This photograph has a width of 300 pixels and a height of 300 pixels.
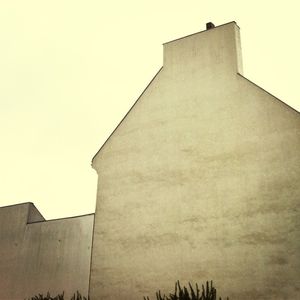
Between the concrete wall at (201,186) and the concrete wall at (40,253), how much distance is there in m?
4.12

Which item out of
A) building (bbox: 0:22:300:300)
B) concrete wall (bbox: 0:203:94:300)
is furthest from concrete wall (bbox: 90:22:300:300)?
concrete wall (bbox: 0:203:94:300)

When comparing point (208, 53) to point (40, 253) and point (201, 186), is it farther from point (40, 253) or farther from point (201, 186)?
point (40, 253)

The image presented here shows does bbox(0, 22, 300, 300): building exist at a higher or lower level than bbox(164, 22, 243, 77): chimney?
lower

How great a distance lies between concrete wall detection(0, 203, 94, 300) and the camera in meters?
19.4

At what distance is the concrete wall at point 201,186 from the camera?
1270 centimetres

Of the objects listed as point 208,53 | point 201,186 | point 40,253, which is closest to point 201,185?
point 201,186

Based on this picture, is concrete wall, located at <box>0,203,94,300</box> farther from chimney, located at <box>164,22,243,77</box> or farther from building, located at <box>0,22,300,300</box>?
chimney, located at <box>164,22,243,77</box>

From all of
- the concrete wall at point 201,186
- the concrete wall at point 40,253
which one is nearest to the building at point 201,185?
the concrete wall at point 201,186

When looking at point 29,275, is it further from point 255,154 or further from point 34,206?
point 255,154

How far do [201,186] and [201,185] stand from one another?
3cm

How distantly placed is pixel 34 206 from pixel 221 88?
39.1 feet

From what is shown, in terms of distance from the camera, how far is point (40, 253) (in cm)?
2067

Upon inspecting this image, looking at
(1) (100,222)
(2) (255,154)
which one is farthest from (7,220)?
(2) (255,154)

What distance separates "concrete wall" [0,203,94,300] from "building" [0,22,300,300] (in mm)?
4115
